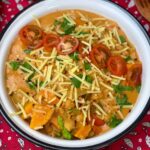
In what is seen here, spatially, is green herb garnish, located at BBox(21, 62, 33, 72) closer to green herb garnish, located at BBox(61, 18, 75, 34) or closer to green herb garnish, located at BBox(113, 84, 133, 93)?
green herb garnish, located at BBox(61, 18, 75, 34)

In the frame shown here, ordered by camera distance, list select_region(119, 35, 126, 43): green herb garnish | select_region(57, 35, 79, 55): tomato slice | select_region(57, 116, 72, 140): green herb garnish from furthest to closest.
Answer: select_region(119, 35, 126, 43): green herb garnish → select_region(57, 35, 79, 55): tomato slice → select_region(57, 116, 72, 140): green herb garnish

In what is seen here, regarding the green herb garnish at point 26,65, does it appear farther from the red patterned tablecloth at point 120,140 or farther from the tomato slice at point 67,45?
the red patterned tablecloth at point 120,140

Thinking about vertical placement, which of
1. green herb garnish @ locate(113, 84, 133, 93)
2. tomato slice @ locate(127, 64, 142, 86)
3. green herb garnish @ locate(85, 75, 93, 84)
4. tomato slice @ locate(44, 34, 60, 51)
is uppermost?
tomato slice @ locate(44, 34, 60, 51)

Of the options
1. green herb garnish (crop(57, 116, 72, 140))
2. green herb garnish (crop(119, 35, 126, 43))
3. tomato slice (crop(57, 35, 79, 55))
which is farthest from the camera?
green herb garnish (crop(119, 35, 126, 43))

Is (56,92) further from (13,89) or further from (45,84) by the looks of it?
(13,89)

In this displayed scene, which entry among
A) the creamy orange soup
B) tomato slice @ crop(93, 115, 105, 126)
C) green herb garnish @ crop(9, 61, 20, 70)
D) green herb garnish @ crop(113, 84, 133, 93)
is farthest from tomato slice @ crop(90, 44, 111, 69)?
green herb garnish @ crop(9, 61, 20, 70)

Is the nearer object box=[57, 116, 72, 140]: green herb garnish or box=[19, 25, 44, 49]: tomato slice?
box=[57, 116, 72, 140]: green herb garnish

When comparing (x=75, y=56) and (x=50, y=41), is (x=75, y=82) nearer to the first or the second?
(x=75, y=56)
